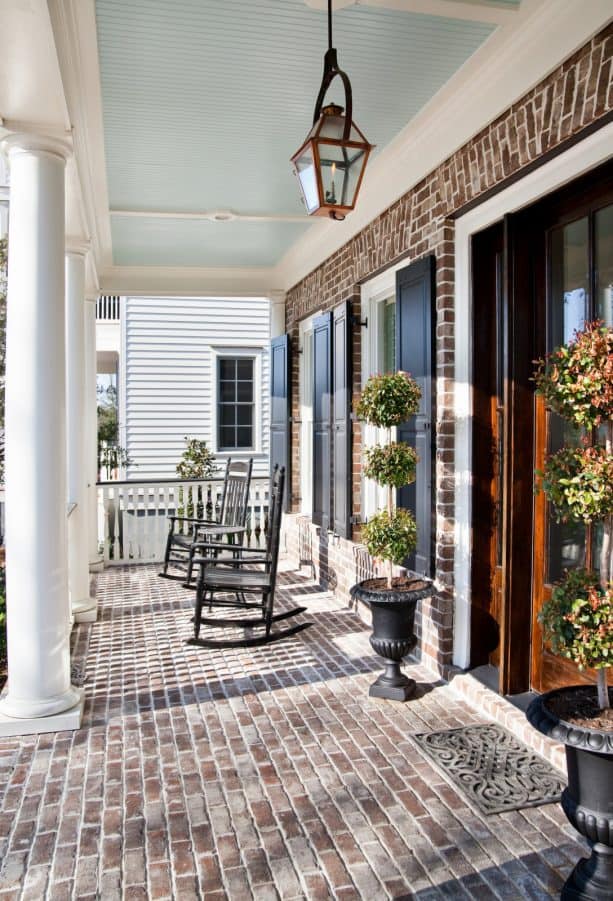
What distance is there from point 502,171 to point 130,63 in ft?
5.99

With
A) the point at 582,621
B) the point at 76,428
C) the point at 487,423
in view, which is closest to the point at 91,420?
the point at 76,428

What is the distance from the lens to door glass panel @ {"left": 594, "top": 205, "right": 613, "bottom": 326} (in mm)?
2877

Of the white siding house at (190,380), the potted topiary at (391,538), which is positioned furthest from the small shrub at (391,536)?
the white siding house at (190,380)

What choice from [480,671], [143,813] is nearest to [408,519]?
[480,671]

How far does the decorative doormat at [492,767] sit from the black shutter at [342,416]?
8.16 feet

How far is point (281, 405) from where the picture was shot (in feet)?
24.8

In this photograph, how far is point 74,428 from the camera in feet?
16.9

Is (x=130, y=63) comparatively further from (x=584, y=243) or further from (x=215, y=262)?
(x=215, y=262)

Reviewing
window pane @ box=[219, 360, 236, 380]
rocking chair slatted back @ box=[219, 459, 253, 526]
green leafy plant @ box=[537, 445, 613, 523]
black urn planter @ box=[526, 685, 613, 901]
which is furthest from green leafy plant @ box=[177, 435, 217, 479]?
black urn planter @ box=[526, 685, 613, 901]

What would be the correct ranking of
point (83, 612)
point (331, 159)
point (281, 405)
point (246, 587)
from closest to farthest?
point (331, 159)
point (246, 587)
point (83, 612)
point (281, 405)

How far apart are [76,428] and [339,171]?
10.5 feet

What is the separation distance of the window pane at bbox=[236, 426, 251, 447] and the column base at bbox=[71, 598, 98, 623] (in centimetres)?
611

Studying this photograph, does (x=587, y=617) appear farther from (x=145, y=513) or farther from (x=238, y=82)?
(x=145, y=513)

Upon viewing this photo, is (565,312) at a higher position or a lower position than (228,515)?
higher
